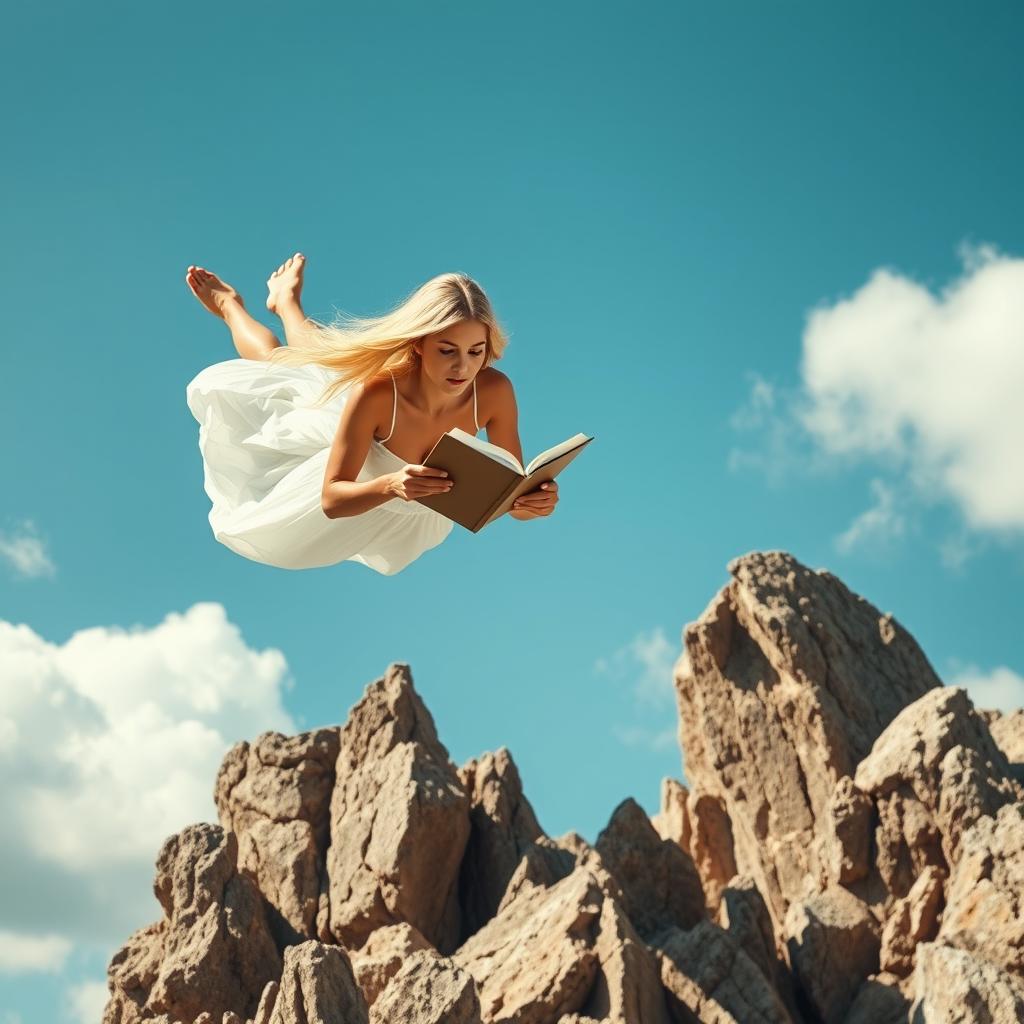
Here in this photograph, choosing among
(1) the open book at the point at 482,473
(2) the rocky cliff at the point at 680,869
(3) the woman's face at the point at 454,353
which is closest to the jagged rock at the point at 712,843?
(2) the rocky cliff at the point at 680,869

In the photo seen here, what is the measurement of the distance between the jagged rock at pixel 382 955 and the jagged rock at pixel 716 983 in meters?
3.76

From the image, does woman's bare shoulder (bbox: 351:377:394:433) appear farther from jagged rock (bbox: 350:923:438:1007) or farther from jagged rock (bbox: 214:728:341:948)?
jagged rock (bbox: 214:728:341:948)

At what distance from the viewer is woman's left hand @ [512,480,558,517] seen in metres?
9.09

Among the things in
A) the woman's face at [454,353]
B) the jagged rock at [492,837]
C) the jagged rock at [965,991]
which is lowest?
the jagged rock at [965,991]

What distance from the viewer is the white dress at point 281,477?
10656 mm

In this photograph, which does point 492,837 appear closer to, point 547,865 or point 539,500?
point 547,865

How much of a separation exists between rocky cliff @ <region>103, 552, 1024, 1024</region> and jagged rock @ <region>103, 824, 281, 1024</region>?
1.6 inches

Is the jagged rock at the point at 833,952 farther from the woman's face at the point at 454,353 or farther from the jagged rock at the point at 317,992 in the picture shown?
the woman's face at the point at 454,353

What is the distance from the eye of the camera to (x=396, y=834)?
2434cm

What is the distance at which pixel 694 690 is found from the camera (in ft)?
96.5

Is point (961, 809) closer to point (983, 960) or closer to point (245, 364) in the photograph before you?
point (983, 960)

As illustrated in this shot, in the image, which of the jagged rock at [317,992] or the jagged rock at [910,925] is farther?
the jagged rock at [910,925]

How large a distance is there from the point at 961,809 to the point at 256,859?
1297cm

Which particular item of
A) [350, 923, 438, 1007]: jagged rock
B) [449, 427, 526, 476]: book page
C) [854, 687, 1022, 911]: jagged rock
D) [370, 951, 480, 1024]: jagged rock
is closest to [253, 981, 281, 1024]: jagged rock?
[350, 923, 438, 1007]: jagged rock
